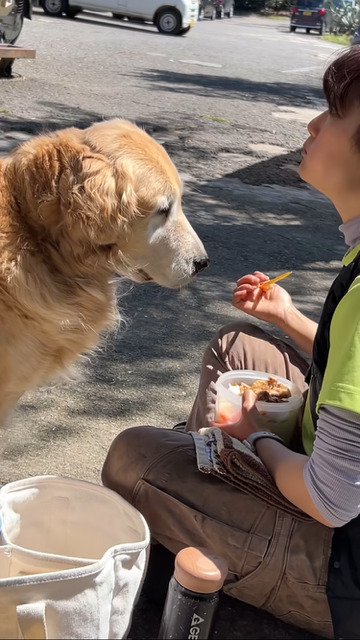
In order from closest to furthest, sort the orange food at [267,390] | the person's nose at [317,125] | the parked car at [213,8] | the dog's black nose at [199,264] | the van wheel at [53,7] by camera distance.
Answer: the person's nose at [317,125], the orange food at [267,390], the dog's black nose at [199,264], the van wheel at [53,7], the parked car at [213,8]

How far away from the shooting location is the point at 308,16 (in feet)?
125

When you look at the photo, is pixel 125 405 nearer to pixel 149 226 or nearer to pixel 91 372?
pixel 91 372

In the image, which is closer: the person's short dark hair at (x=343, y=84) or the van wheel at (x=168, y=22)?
the person's short dark hair at (x=343, y=84)

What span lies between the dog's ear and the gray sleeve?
1020 millimetres

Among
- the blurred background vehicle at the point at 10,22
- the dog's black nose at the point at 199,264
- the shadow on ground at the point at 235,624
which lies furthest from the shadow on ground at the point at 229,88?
the shadow on ground at the point at 235,624

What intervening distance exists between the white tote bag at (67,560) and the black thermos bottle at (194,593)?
0.12 metres

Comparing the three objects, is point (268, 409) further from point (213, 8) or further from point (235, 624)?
point (213, 8)

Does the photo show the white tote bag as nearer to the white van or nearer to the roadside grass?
the white van

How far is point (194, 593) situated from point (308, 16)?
39.8m

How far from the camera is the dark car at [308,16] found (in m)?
38.1

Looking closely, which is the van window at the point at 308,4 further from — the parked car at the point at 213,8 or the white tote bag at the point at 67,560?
the white tote bag at the point at 67,560

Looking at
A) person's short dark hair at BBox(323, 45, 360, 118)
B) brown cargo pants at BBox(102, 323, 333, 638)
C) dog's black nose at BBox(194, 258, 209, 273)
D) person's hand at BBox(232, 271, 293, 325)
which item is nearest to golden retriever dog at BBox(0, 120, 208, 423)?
dog's black nose at BBox(194, 258, 209, 273)

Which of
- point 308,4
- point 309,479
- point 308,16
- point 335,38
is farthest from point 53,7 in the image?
point 309,479

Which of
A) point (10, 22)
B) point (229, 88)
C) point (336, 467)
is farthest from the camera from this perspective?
point (229, 88)
